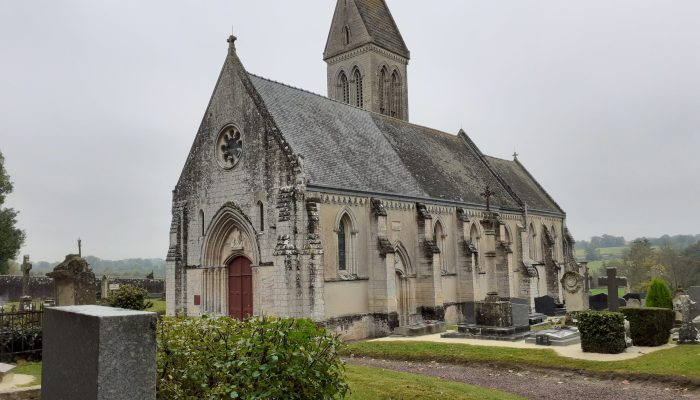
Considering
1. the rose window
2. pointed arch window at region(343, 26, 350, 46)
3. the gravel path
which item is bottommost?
the gravel path

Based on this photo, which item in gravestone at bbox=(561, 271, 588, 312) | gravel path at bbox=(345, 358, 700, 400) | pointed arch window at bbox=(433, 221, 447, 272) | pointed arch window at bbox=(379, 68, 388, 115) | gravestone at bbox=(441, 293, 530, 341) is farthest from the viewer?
pointed arch window at bbox=(379, 68, 388, 115)

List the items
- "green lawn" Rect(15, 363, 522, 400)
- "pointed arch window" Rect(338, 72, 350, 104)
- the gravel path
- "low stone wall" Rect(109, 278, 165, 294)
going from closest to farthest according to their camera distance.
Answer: "green lawn" Rect(15, 363, 522, 400) < the gravel path < "pointed arch window" Rect(338, 72, 350, 104) < "low stone wall" Rect(109, 278, 165, 294)

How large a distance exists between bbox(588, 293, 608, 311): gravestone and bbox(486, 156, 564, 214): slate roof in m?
9.24

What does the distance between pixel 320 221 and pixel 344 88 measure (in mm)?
23699

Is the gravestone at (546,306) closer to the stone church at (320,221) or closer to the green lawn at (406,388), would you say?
the stone church at (320,221)

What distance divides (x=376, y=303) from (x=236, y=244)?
6.98 meters

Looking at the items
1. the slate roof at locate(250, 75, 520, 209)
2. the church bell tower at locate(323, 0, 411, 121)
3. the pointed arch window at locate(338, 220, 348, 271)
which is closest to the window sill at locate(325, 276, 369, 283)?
the pointed arch window at locate(338, 220, 348, 271)

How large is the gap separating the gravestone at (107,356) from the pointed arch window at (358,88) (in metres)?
38.6

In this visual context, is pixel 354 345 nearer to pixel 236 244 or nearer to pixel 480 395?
pixel 236 244

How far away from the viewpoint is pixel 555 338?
2016 cm

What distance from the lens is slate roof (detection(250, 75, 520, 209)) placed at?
985 inches

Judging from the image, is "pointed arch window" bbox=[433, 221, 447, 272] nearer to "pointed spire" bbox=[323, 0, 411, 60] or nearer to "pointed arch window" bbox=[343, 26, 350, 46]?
"pointed spire" bbox=[323, 0, 411, 60]

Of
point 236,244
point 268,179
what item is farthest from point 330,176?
point 236,244

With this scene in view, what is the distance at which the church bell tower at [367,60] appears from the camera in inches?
1663
